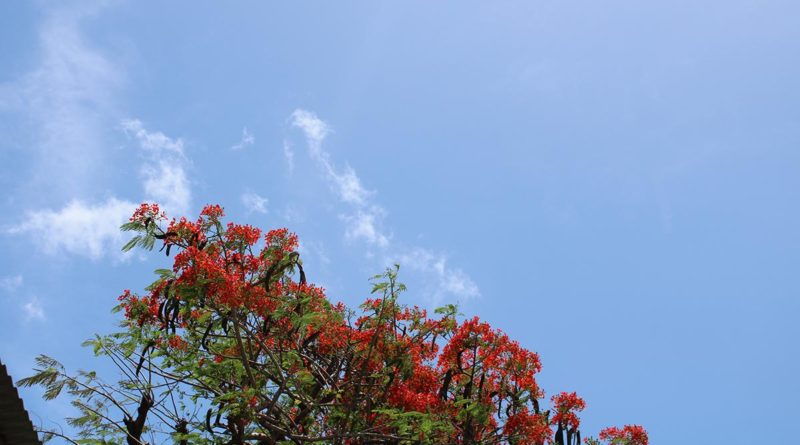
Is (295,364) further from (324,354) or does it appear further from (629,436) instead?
(629,436)

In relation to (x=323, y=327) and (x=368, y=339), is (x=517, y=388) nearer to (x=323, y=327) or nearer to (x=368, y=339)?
(x=368, y=339)

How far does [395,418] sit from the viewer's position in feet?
A: 36.5

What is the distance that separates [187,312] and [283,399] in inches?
101

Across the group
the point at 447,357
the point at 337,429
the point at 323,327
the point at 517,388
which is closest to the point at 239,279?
the point at 323,327

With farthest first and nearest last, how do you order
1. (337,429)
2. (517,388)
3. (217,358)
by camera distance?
(217,358) < (517,388) < (337,429)

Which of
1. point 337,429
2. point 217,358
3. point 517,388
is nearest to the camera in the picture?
point 337,429

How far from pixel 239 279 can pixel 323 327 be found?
1.89 m

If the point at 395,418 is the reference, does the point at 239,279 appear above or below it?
above

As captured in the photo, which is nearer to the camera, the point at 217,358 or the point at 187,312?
the point at 187,312

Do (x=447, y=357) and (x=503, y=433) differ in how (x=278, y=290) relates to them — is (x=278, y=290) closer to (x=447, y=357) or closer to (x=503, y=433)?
(x=447, y=357)

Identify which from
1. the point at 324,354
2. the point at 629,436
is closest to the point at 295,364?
the point at 324,354

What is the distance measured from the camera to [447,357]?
11938 millimetres

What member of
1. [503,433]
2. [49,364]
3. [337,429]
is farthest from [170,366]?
[503,433]

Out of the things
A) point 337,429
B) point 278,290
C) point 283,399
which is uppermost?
point 278,290
